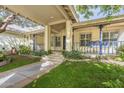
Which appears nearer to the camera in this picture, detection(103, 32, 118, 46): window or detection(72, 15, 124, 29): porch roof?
detection(72, 15, 124, 29): porch roof

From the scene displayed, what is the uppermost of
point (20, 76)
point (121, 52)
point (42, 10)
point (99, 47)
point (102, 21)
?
point (42, 10)

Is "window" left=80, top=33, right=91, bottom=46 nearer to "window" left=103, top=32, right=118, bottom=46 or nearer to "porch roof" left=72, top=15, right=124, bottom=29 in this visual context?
"window" left=103, top=32, right=118, bottom=46

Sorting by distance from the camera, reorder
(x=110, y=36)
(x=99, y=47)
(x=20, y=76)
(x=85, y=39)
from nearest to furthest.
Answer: (x=20, y=76) → (x=99, y=47) → (x=110, y=36) → (x=85, y=39)

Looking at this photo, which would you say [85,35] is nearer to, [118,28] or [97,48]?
[97,48]

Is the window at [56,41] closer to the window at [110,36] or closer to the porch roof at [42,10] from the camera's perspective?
the porch roof at [42,10]

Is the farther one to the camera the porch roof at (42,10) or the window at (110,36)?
the window at (110,36)

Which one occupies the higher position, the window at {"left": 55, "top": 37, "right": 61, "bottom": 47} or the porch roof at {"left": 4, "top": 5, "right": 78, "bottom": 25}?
the porch roof at {"left": 4, "top": 5, "right": 78, "bottom": 25}

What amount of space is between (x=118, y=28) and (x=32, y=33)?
472 inches

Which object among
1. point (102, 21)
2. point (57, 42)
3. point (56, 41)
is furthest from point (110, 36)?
point (56, 41)

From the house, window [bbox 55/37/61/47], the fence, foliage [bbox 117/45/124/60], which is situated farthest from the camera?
window [bbox 55/37/61/47]

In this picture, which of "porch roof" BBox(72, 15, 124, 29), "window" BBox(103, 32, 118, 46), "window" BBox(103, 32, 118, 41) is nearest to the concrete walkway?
"porch roof" BBox(72, 15, 124, 29)

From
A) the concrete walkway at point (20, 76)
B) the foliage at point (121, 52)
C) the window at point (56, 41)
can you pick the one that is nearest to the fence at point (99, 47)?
the foliage at point (121, 52)

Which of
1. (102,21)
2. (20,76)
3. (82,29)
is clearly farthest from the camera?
(82,29)

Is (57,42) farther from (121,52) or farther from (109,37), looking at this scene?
(121,52)
